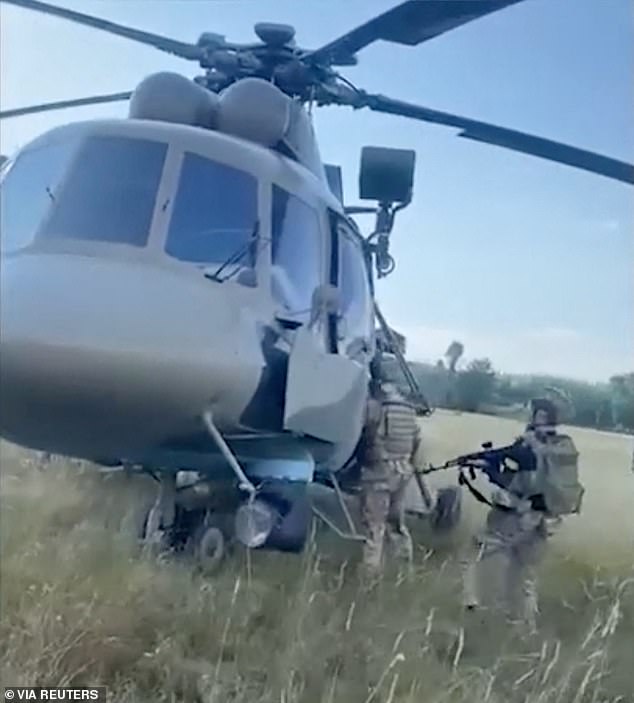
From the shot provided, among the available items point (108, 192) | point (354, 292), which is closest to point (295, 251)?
point (354, 292)

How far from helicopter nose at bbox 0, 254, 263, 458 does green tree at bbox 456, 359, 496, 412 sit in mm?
229

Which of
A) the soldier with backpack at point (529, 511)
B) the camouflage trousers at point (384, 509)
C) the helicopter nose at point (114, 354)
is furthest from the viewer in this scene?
the camouflage trousers at point (384, 509)

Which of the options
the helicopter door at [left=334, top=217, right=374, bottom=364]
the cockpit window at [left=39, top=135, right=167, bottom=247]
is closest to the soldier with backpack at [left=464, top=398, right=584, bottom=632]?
the helicopter door at [left=334, top=217, right=374, bottom=364]

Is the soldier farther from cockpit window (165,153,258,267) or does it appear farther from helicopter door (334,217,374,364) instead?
cockpit window (165,153,258,267)

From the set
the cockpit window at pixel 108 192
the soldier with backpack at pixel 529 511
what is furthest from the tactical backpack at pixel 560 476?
the cockpit window at pixel 108 192

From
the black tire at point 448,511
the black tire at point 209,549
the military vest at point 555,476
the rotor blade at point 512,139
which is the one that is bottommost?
the black tire at point 209,549

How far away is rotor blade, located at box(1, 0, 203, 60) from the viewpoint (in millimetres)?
1298

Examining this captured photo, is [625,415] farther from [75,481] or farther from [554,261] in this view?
[75,481]

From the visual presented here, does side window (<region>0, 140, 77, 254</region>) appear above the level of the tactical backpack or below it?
above

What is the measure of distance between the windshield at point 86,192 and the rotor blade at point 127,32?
0.20m

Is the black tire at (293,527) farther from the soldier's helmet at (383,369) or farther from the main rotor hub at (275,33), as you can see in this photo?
the main rotor hub at (275,33)

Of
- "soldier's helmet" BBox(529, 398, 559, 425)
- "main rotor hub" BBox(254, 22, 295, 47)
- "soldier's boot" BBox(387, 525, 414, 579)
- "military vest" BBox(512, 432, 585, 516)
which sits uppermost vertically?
"main rotor hub" BBox(254, 22, 295, 47)

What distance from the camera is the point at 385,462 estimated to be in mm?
1222

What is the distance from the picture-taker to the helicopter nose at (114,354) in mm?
983
